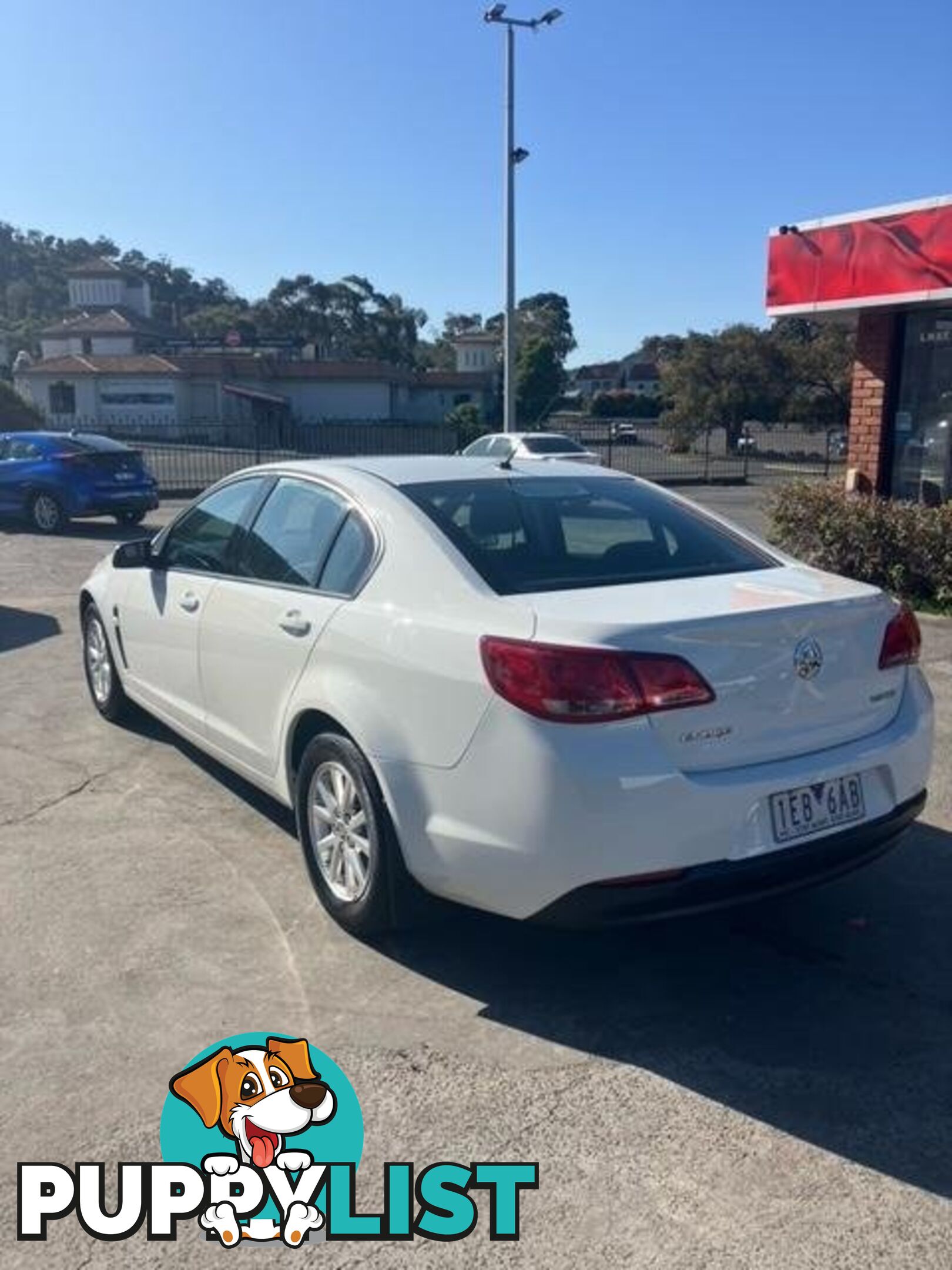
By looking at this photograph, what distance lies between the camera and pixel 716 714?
3.21 m

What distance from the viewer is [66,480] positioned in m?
16.2

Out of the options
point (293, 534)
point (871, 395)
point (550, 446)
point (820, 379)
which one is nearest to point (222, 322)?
point (820, 379)

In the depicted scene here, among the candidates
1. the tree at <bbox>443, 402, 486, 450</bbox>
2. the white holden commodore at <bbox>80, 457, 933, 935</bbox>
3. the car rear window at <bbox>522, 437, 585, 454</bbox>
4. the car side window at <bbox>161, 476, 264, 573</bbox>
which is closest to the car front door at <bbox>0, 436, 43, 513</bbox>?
the car rear window at <bbox>522, 437, 585, 454</bbox>

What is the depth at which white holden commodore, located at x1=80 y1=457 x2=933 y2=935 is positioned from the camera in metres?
3.12

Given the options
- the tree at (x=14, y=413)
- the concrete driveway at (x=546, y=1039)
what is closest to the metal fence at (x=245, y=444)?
the tree at (x=14, y=413)

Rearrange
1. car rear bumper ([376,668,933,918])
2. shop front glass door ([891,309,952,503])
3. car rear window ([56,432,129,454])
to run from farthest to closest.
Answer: car rear window ([56,432,129,454]) < shop front glass door ([891,309,952,503]) < car rear bumper ([376,668,933,918])

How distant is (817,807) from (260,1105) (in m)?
1.80

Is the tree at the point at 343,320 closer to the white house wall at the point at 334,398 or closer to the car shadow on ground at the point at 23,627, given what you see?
the white house wall at the point at 334,398

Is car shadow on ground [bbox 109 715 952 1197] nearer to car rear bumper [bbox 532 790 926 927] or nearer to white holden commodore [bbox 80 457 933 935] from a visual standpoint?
car rear bumper [bbox 532 790 926 927]

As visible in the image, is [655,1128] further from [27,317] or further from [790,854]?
[27,317]

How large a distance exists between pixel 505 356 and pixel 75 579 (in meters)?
17.9

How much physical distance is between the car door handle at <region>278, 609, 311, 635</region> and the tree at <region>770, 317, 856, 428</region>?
45.5 metres

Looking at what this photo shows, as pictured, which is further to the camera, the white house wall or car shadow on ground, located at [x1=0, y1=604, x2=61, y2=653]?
the white house wall

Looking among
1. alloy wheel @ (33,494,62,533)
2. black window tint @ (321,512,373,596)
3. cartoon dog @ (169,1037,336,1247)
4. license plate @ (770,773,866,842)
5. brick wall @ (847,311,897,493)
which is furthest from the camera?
alloy wheel @ (33,494,62,533)
